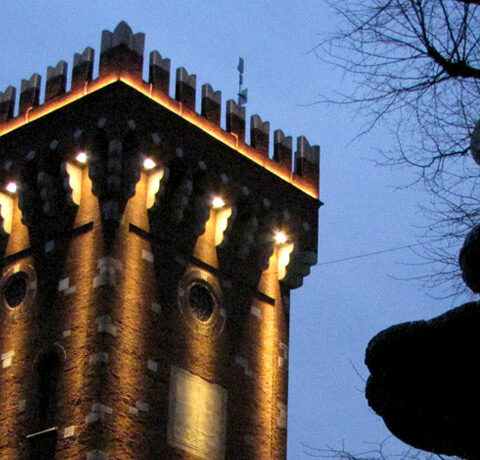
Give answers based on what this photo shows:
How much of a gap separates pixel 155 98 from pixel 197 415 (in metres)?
7.20

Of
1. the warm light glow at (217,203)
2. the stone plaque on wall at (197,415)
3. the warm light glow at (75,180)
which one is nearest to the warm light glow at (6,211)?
the warm light glow at (75,180)

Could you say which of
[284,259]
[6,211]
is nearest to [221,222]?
[284,259]

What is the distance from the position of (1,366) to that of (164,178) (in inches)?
216

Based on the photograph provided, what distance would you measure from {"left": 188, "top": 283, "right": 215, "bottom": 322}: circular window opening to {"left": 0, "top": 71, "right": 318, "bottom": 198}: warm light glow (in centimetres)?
369

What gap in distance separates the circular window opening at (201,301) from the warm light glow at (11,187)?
480 centimetres

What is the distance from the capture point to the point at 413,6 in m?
12.4

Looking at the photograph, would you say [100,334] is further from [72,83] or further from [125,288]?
[72,83]

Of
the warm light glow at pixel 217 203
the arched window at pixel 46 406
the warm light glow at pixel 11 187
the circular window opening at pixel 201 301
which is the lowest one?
the arched window at pixel 46 406

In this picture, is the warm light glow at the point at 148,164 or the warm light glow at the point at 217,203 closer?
the warm light glow at the point at 148,164

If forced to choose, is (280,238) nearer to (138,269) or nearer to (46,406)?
(138,269)

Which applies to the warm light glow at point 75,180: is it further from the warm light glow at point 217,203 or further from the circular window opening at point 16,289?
the warm light glow at point 217,203

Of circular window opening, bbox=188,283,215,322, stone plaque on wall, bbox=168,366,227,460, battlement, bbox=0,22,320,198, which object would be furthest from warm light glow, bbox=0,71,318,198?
stone plaque on wall, bbox=168,366,227,460

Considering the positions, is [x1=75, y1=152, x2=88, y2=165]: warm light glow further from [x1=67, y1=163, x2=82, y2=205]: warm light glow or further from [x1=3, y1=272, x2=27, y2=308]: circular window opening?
[x1=3, y1=272, x2=27, y2=308]: circular window opening

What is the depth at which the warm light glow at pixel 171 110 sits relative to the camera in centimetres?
3122
